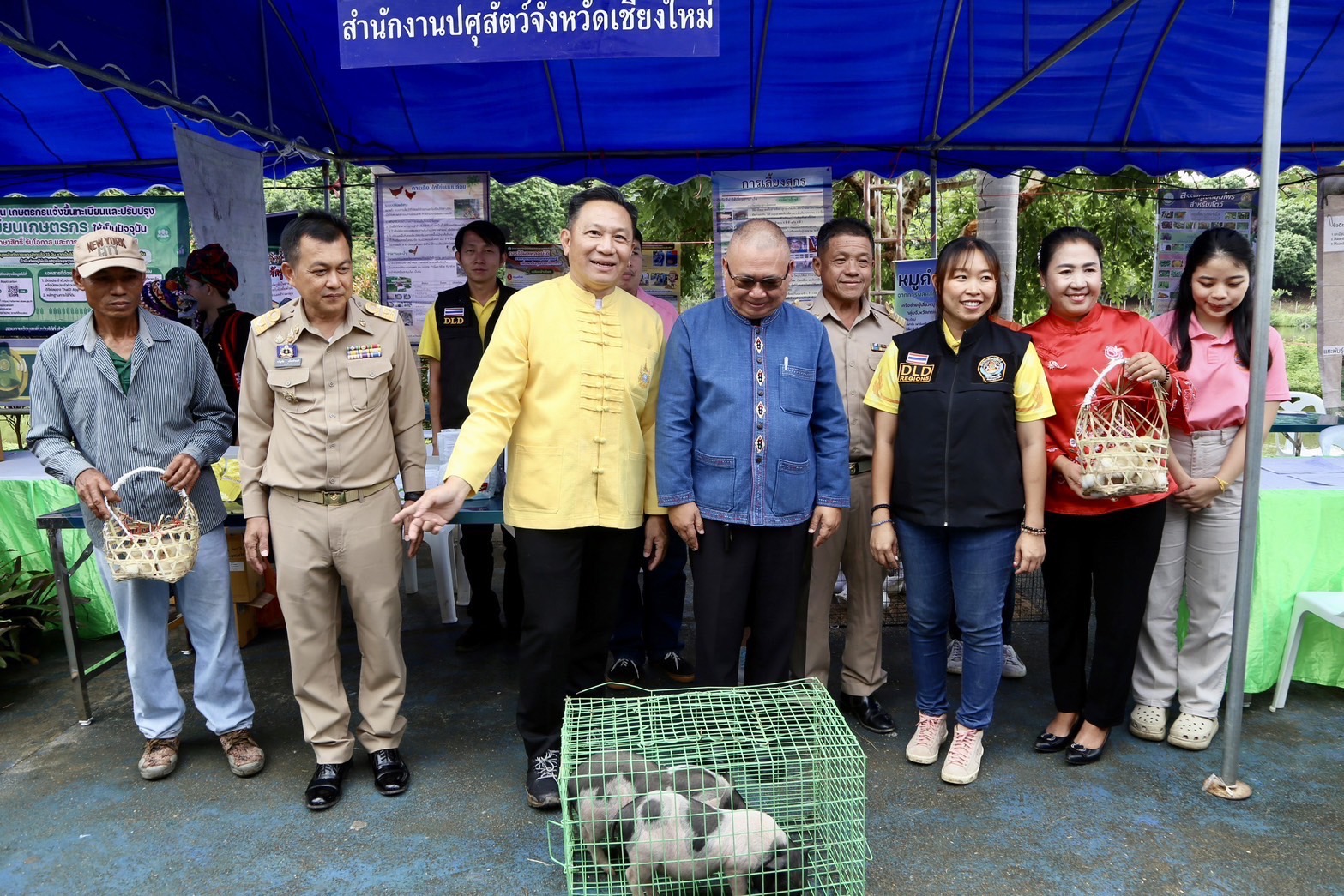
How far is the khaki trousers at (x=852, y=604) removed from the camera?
3.53 metres

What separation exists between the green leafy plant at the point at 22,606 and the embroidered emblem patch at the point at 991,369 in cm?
417

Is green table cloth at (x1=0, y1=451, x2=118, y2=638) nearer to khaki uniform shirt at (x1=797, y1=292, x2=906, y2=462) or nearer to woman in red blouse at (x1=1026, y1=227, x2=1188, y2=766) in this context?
khaki uniform shirt at (x1=797, y1=292, x2=906, y2=462)

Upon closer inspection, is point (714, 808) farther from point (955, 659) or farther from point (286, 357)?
point (955, 659)

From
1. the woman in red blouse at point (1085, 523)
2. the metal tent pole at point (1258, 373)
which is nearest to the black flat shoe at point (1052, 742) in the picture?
the woman in red blouse at point (1085, 523)

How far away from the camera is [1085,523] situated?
324 centimetres

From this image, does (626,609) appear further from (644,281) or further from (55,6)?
(55,6)

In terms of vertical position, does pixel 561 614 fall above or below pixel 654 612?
above

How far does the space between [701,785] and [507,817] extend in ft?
3.41

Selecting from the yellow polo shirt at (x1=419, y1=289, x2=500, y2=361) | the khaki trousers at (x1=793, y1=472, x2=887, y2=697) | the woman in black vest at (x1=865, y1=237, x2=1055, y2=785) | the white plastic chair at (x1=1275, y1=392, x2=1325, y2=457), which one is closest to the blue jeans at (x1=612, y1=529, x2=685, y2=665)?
the khaki trousers at (x1=793, y1=472, x2=887, y2=697)

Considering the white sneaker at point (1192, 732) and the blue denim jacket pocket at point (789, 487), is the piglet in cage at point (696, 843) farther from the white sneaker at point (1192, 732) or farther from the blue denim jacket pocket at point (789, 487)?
the white sneaker at point (1192, 732)

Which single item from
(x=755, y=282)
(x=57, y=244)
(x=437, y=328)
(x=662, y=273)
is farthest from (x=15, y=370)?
(x=755, y=282)

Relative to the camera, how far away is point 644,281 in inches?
233

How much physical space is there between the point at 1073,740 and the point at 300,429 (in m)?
2.96

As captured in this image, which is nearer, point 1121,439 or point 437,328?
point 1121,439
